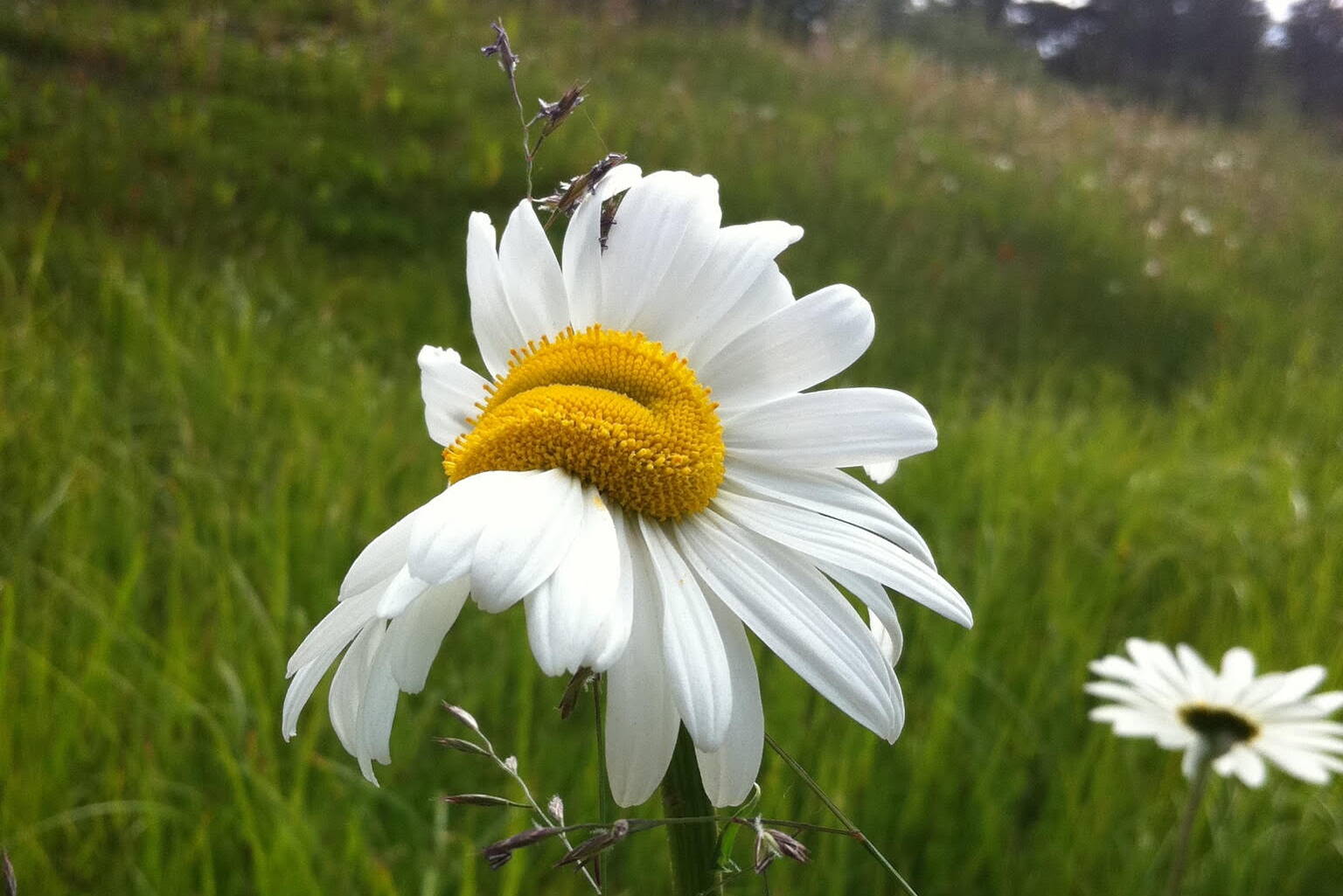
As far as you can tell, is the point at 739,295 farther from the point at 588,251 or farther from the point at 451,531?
the point at 451,531

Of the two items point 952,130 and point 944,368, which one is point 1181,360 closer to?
point 944,368

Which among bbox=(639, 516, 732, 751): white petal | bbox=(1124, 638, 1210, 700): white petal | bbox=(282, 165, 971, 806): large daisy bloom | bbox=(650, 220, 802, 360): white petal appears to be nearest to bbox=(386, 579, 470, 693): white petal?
bbox=(282, 165, 971, 806): large daisy bloom

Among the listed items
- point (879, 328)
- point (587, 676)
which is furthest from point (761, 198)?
point (587, 676)

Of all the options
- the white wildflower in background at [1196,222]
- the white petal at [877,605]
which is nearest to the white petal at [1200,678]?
the white petal at [877,605]

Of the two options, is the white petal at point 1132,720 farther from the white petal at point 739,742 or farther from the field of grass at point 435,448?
the white petal at point 739,742

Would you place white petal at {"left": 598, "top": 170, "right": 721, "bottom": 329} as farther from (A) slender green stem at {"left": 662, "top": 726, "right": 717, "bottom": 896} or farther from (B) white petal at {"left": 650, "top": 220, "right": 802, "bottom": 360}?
(A) slender green stem at {"left": 662, "top": 726, "right": 717, "bottom": 896}

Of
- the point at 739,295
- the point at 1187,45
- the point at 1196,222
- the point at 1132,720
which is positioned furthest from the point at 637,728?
the point at 1187,45

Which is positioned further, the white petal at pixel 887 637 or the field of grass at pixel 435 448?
the field of grass at pixel 435 448
